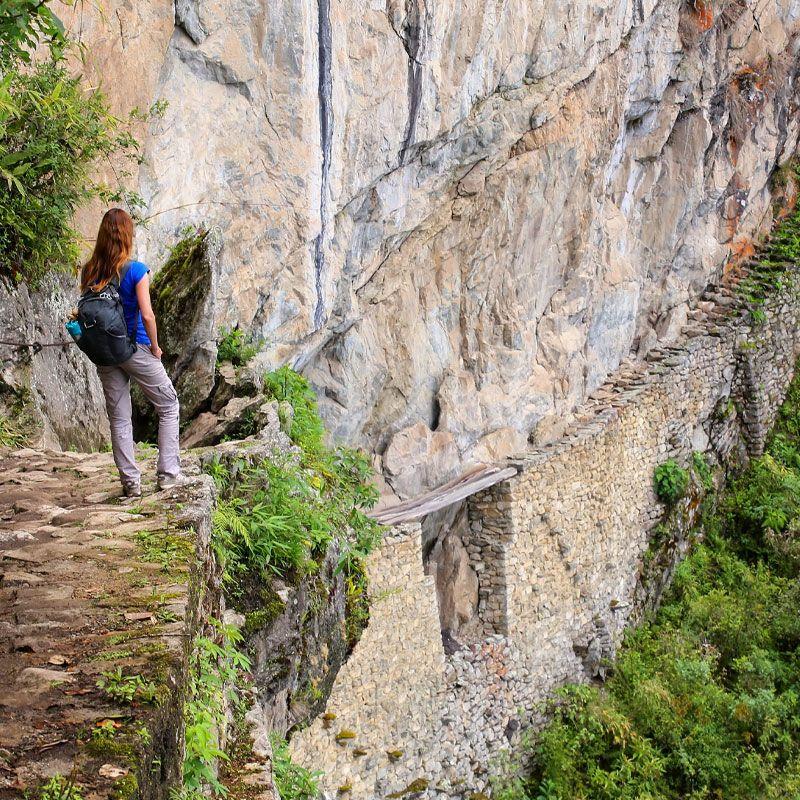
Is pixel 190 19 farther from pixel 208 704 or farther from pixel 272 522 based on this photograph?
pixel 208 704

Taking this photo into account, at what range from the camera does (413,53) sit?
698 cm

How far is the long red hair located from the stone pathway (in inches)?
35.9

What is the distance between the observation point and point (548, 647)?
32.5ft

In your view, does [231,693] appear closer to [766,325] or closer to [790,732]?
[790,732]

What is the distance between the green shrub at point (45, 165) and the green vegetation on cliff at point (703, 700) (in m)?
7.25

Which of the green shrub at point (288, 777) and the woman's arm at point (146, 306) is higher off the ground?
the woman's arm at point (146, 306)

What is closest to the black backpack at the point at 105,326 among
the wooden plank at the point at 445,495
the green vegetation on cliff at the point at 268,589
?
the green vegetation on cliff at the point at 268,589

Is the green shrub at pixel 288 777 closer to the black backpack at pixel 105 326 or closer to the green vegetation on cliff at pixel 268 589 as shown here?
the green vegetation on cliff at pixel 268 589

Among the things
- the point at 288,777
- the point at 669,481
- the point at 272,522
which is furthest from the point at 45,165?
the point at 669,481

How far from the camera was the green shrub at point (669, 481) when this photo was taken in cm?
1148

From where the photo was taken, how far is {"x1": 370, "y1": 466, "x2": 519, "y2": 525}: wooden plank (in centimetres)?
826

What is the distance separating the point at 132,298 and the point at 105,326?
17 cm

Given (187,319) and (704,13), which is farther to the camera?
(704,13)

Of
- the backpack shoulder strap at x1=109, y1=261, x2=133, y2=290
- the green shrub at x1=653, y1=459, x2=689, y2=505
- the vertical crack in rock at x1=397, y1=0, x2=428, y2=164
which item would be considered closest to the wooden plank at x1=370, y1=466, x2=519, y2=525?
the green shrub at x1=653, y1=459, x2=689, y2=505
